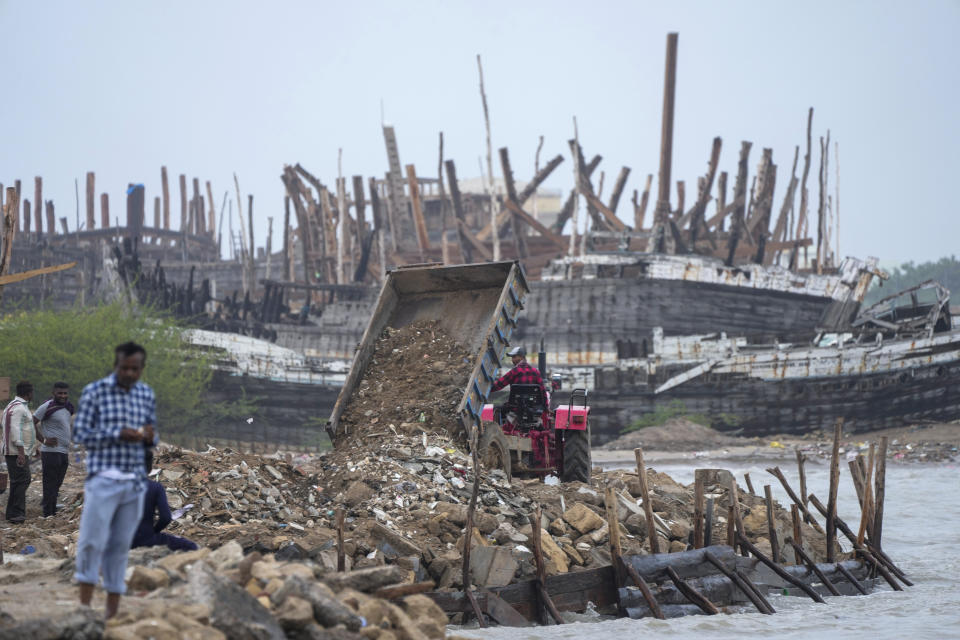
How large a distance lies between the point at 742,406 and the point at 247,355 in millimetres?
16924

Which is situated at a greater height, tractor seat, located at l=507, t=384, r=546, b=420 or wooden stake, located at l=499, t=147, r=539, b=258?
wooden stake, located at l=499, t=147, r=539, b=258

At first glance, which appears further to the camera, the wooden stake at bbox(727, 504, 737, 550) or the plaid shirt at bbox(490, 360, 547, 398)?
the plaid shirt at bbox(490, 360, 547, 398)

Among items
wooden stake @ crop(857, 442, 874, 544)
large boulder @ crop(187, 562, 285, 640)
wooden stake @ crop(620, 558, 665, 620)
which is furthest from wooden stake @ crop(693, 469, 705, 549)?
large boulder @ crop(187, 562, 285, 640)

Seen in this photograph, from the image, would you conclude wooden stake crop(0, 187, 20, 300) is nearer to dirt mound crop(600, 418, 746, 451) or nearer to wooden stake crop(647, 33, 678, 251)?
dirt mound crop(600, 418, 746, 451)

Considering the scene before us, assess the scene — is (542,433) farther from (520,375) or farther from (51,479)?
(51,479)

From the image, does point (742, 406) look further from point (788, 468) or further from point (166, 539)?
point (166, 539)

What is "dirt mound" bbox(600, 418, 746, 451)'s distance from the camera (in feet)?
98.1

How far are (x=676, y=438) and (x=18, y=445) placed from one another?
23009 mm

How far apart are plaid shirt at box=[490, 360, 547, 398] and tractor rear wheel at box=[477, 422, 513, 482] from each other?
0.64 meters

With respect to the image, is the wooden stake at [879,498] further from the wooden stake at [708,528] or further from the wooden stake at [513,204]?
the wooden stake at [513,204]

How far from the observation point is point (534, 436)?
1222cm

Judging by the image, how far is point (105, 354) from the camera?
25938 millimetres

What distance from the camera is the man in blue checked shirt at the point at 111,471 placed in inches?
196

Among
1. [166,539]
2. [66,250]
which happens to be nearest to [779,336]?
[166,539]
